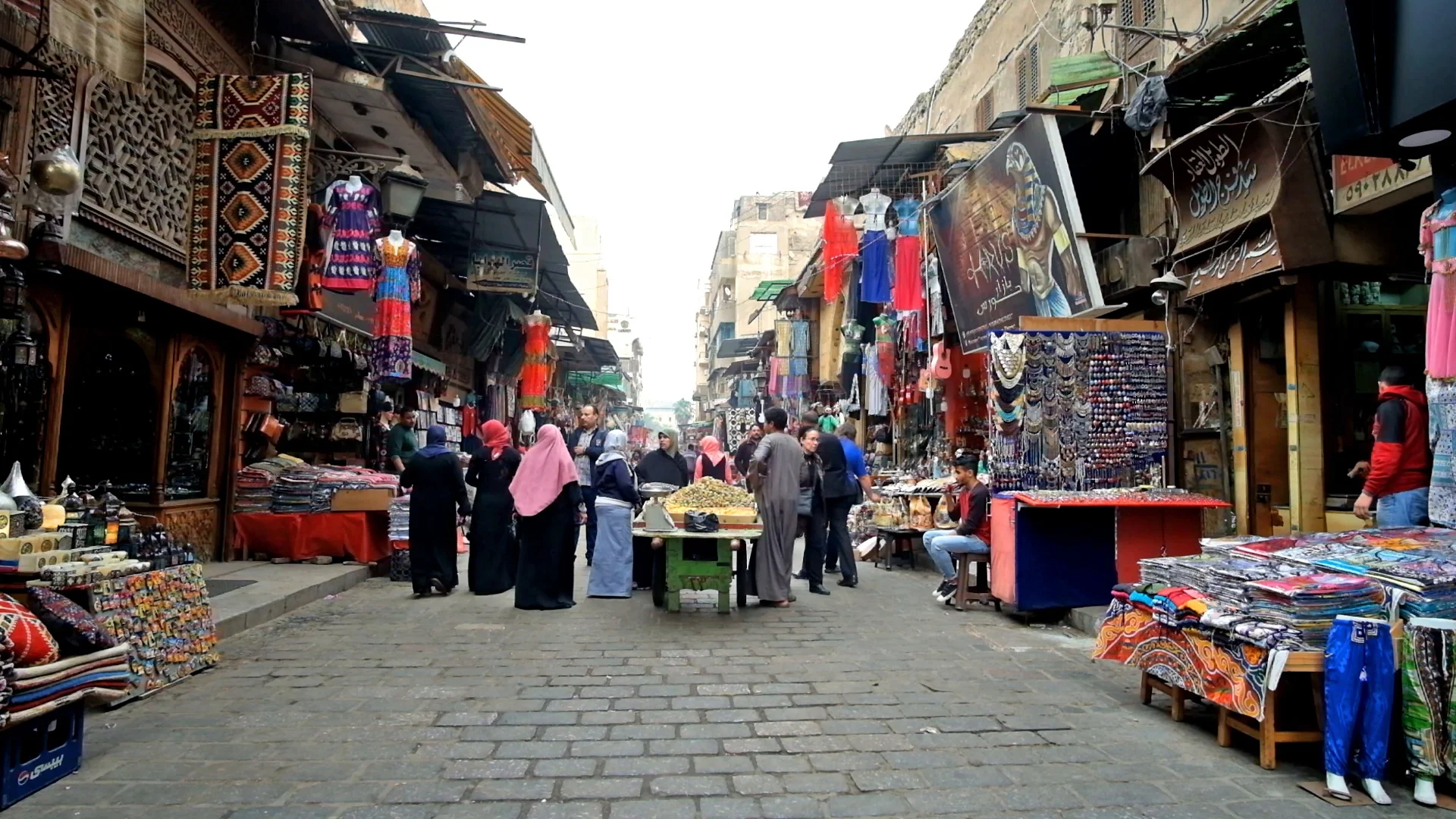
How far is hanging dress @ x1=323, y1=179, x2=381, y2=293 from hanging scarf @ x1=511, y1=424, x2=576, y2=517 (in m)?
3.30

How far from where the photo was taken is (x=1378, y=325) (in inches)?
292

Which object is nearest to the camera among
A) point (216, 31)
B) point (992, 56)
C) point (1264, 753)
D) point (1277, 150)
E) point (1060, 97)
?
point (1264, 753)

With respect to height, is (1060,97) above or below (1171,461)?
above

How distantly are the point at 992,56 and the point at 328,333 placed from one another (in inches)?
453

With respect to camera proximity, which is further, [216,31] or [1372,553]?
[216,31]

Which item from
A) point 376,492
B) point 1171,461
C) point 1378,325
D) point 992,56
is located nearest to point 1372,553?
point 1378,325

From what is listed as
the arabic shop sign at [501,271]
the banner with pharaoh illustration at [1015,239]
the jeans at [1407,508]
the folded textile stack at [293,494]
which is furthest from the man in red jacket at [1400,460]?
the arabic shop sign at [501,271]

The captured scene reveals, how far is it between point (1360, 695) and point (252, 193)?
829cm

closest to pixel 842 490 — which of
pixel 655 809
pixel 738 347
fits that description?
pixel 655 809

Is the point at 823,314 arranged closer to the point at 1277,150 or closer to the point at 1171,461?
the point at 1171,461

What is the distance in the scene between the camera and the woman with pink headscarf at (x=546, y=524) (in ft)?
22.9

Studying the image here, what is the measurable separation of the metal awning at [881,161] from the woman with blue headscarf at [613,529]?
6.33 meters

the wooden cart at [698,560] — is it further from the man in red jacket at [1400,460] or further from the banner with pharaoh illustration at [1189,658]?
the man in red jacket at [1400,460]

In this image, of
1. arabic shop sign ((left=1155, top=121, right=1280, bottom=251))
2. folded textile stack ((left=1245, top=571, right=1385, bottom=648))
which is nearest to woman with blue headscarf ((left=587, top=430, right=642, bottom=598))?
folded textile stack ((left=1245, top=571, right=1385, bottom=648))
